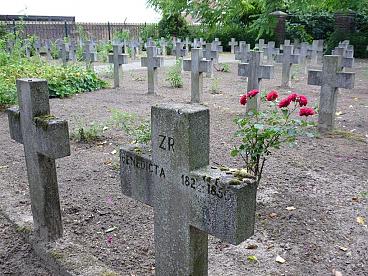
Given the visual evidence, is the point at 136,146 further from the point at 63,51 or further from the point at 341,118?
Result: the point at 63,51

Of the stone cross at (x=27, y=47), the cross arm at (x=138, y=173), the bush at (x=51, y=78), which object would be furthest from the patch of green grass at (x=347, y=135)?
the stone cross at (x=27, y=47)

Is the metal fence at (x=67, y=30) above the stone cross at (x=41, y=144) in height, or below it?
above

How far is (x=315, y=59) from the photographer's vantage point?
16.6 meters

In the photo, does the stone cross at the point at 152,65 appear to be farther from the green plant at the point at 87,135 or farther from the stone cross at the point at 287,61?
the green plant at the point at 87,135

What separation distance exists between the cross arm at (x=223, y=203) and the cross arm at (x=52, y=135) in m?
1.06

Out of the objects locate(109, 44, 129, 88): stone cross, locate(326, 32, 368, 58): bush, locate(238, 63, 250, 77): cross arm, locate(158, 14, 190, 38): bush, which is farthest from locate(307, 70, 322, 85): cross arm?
locate(158, 14, 190, 38): bush

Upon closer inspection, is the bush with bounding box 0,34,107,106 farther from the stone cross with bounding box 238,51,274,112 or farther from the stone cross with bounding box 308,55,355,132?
the stone cross with bounding box 308,55,355,132

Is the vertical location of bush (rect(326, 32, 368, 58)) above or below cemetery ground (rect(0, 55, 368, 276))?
above

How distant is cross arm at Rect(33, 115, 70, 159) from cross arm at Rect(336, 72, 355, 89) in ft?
14.5

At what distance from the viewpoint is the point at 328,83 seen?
238 inches

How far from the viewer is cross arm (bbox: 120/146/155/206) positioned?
81.1 inches

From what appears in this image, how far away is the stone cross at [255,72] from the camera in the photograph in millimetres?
7180

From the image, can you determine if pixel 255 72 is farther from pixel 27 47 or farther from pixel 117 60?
pixel 27 47

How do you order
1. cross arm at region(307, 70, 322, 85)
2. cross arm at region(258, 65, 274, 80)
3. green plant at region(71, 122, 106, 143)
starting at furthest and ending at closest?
cross arm at region(258, 65, 274, 80) → cross arm at region(307, 70, 322, 85) → green plant at region(71, 122, 106, 143)
